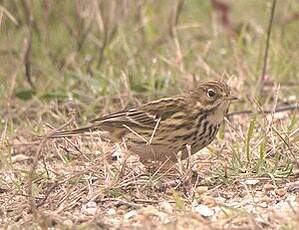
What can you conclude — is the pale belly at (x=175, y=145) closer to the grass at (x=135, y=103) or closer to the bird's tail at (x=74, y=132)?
the grass at (x=135, y=103)

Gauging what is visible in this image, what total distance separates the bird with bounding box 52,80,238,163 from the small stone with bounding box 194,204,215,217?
523 millimetres

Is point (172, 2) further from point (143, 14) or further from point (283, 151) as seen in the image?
point (283, 151)

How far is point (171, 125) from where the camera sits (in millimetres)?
5816

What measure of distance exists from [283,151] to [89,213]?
1.23 meters

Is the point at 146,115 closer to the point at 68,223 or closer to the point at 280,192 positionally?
the point at 280,192

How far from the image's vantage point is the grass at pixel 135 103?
523cm

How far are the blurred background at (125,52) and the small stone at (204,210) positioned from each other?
2296mm

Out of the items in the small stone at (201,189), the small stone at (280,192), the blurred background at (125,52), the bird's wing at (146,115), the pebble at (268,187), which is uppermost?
the bird's wing at (146,115)

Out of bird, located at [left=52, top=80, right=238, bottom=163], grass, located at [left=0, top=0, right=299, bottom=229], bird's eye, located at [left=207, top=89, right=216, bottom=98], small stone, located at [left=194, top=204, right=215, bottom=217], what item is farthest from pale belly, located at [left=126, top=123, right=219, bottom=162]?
small stone, located at [left=194, top=204, right=215, bottom=217]

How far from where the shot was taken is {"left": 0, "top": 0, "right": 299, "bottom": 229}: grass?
5230 millimetres

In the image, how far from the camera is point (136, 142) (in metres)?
5.87

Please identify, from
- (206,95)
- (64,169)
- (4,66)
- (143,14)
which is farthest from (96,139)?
(143,14)

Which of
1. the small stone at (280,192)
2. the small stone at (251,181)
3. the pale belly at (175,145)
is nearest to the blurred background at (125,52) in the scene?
the pale belly at (175,145)

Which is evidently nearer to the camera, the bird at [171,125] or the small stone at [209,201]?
the small stone at [209,201]
